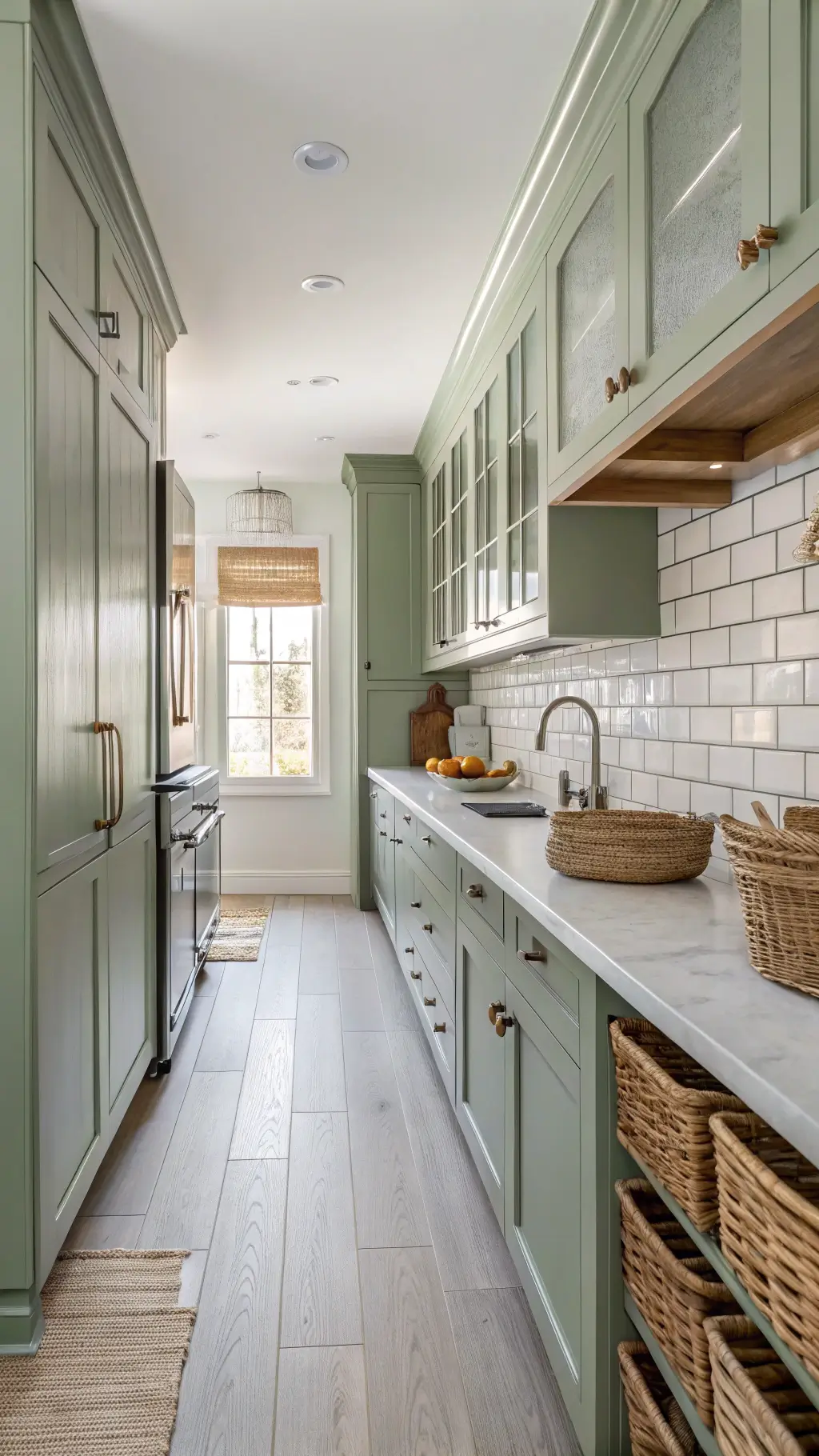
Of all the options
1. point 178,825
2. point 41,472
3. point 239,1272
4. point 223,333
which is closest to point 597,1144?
point 239,1272

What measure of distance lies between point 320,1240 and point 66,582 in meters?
1.58

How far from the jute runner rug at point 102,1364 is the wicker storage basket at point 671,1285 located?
0.88 m

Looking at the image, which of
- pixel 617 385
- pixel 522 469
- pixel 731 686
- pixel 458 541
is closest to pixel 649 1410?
pixel 731 686

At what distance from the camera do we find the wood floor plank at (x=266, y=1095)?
8.32ft

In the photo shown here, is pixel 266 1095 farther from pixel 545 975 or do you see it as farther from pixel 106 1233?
pixel 545 975

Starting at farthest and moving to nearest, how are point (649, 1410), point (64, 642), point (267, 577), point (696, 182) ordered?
point (267, 577), point (64, 642), point (696, 182), point (649, 1410)

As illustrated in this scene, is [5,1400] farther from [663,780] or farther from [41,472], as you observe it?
[663,780]

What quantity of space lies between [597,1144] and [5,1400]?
1171mm

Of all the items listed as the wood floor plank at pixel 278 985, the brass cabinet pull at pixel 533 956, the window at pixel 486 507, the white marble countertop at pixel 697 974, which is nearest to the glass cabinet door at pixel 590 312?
the window at pixel 486 507

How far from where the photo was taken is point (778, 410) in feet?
5.32

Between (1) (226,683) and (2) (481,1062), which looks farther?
(1) (226,683)

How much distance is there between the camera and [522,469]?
2.79 meters

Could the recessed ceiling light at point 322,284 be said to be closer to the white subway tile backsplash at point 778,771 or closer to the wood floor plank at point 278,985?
the white subway tile backsplash at point 778,771

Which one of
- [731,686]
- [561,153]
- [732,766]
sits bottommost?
[732,766]
